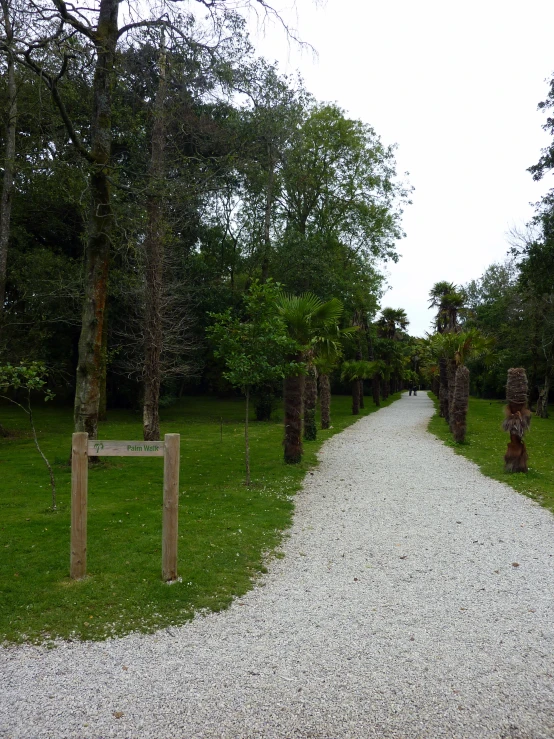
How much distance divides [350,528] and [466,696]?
4844mm

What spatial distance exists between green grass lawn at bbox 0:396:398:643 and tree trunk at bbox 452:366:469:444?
5949 millimetres

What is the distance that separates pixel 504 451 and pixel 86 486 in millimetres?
15351

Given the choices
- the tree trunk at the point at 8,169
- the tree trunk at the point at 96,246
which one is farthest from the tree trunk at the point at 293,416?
the tree trunk at the point at 8,169

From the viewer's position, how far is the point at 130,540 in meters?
7.52

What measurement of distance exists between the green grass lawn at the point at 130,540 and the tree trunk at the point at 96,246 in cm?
184

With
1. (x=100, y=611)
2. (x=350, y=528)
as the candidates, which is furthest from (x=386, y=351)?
(x=100, y=611)

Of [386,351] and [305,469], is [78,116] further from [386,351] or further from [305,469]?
[386,351]

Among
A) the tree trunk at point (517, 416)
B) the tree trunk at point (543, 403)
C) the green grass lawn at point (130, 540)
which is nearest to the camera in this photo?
the green grass lawn at point (130, 540)

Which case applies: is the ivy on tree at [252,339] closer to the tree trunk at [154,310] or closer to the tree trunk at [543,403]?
the tree trunk at [154,310]

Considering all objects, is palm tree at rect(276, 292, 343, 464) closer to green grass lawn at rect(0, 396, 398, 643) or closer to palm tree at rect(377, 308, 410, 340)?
green grass lawn at rect(0, 396, 398, 643)

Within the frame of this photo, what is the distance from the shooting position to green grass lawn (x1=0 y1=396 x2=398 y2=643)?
208 inches

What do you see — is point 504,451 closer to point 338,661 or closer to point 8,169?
point 338,661

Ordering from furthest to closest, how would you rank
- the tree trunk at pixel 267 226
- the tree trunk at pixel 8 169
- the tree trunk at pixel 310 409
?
the tree trunk at pixel 267 226
the tree trunk at pixel 310 409
the tree trunk at pixel 8 169

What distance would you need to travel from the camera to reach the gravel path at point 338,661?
11.9ft
